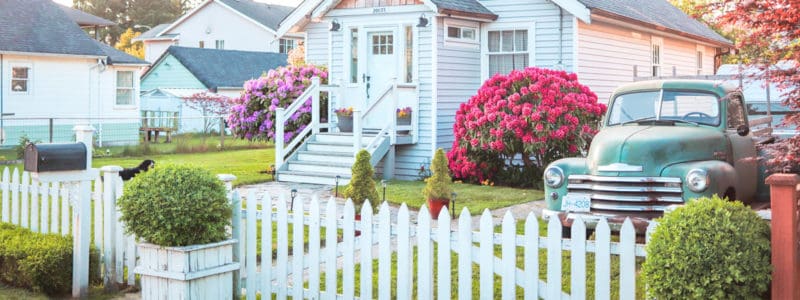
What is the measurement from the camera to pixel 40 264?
7.66 meters

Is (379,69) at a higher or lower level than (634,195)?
higher

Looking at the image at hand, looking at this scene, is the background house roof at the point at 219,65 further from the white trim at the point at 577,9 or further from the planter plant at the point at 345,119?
the white trim at the point at 577,9

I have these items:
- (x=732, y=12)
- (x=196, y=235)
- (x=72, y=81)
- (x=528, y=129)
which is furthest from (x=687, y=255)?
(x=72, y=81)

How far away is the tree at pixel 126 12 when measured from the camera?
67.9 metres

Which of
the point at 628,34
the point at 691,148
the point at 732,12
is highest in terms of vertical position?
the point at 628,34

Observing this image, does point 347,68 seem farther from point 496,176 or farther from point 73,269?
point 73,269

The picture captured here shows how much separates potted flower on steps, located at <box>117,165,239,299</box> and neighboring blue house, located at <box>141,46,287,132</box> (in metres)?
29.1

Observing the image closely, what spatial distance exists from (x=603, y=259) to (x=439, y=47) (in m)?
12.1

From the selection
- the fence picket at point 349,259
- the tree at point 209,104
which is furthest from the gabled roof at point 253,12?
Result: the fence picket at point 349,259

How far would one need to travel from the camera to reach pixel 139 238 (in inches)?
273

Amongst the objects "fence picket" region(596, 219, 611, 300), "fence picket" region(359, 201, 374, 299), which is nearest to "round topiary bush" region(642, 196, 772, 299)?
"fence picket" region(596, 219, 611, 300)

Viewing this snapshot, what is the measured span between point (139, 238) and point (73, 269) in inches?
48.9

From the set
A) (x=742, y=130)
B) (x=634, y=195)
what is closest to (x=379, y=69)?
(x=742, y=130)

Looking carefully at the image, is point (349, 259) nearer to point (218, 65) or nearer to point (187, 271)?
point (187, 271)
